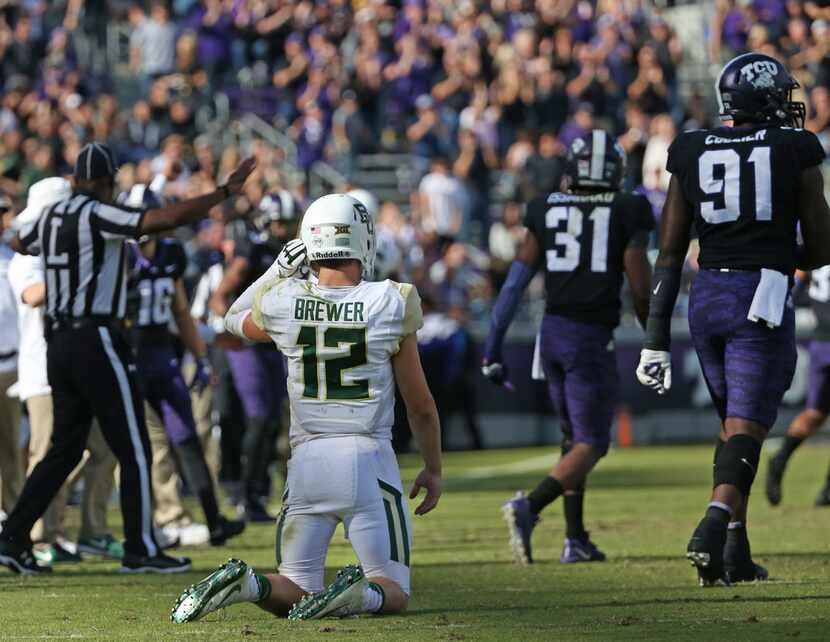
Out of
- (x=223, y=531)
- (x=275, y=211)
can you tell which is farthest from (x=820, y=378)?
(x=223, y=531)

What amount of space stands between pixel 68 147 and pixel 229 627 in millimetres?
15998

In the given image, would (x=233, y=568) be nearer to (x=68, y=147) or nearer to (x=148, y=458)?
(x=148, y=458)

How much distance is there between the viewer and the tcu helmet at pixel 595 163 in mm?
9672

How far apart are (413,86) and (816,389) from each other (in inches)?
490

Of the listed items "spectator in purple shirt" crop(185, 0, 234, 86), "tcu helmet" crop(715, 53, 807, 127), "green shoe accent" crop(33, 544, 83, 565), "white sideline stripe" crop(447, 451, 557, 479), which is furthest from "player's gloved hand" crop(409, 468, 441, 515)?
"spectator in purple shirt" crop(185, 0, 234, 86)

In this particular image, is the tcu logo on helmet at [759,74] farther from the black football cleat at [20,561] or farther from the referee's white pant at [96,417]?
the black football cleat at [20,561]

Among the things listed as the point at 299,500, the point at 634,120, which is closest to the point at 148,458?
the point at 299,500

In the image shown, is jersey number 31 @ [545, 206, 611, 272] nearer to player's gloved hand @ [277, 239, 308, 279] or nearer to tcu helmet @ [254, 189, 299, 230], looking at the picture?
player's gloved hand @ [277, 239, 308, 279]

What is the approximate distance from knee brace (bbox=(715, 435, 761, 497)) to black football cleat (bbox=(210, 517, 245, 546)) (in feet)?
12.9

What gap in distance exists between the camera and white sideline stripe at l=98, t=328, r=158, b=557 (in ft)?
29.3

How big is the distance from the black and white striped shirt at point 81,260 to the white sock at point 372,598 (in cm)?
277

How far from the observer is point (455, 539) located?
11.1 m

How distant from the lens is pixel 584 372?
31.3 feet

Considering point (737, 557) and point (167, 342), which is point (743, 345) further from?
point (167, 342)
